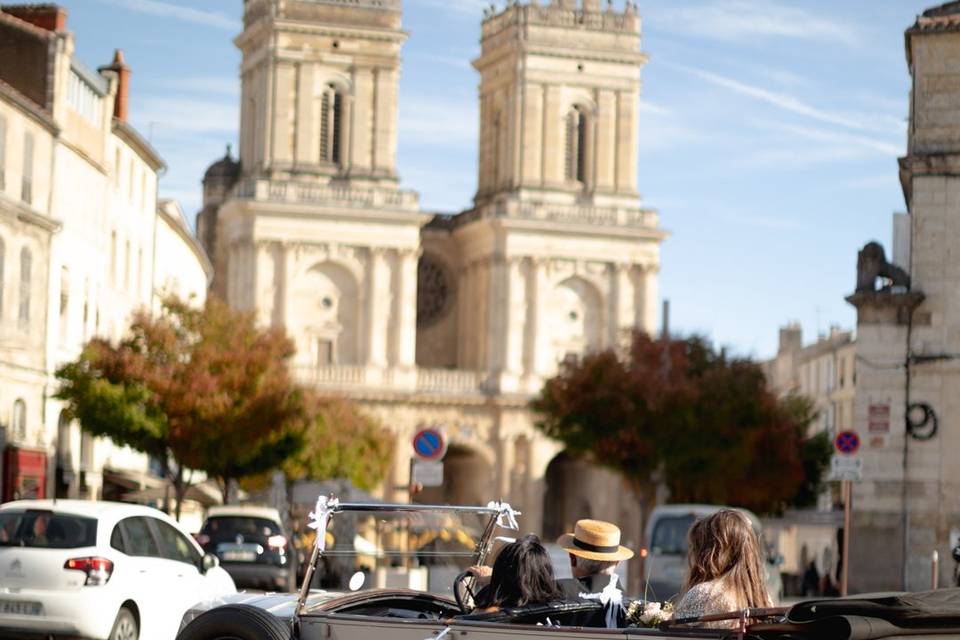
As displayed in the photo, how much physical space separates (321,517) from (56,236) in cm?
3348

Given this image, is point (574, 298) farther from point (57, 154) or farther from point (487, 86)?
point (57, 154)

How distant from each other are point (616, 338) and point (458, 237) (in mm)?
9737

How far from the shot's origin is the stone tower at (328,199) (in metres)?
83.1

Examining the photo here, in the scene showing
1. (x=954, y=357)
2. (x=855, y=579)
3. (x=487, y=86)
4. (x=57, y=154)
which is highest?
(x=487, y=86)

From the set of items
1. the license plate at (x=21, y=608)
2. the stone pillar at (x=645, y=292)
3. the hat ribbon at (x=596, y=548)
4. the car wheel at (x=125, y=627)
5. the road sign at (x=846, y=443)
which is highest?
the stone pillar at (x=645, y=292)

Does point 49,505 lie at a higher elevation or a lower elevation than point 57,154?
lower

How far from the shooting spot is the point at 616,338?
8500 cm

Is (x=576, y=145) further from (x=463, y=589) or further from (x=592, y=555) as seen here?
(x=592, y=555)

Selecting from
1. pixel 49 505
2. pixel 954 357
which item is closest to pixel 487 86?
pixel 954 357

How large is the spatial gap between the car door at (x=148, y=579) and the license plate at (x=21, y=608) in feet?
2.39

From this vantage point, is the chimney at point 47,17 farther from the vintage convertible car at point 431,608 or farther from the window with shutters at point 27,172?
the vintage convertible car at point 431,608

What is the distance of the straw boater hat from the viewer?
983cm

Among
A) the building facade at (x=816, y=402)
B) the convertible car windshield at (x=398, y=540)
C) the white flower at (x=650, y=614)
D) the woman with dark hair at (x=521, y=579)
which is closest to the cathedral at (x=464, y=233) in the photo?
the building facade at (x=816, y=402)

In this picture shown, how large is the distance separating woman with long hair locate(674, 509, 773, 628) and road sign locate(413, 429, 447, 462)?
19755 mm
